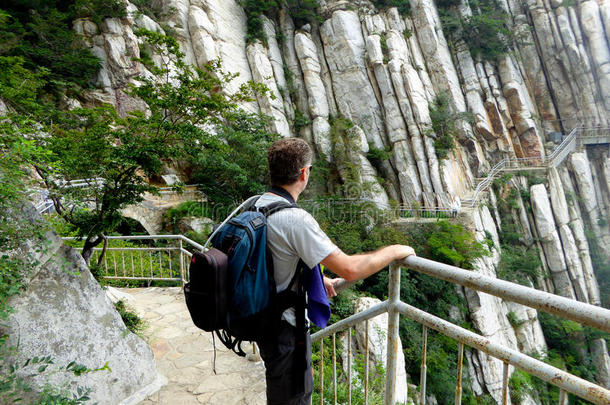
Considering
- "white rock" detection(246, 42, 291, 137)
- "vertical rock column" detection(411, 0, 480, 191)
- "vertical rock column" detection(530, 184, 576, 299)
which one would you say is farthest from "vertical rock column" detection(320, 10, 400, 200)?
"vertical rock column" detection(530, 184, 576, 299)

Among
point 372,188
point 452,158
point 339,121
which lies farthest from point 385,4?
point 372,188

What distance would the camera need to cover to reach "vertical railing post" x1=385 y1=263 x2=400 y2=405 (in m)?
1.42

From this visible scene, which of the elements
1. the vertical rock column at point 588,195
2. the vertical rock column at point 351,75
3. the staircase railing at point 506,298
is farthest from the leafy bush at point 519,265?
the staircase railing at point 506,298

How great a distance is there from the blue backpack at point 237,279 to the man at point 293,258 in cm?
6

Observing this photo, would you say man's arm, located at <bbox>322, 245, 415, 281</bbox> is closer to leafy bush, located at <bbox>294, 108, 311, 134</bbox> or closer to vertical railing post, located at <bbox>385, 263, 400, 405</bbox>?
vertical railing post, located at <bbox>385, 263, 400, 405</bbox>

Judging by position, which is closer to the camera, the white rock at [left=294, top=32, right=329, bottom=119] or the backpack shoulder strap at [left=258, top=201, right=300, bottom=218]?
the backpack shoulder strap at [left=258, top=201, right=300, bottom=218]

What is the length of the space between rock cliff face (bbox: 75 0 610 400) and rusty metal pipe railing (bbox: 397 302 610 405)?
14.9m

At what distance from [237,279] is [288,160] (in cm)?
63

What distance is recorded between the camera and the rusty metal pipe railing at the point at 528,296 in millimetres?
789

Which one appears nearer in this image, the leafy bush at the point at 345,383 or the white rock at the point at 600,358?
the leafy bush at the point at 345,383

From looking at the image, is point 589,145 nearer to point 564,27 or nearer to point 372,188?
point 564,27

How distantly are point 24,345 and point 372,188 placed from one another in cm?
1465

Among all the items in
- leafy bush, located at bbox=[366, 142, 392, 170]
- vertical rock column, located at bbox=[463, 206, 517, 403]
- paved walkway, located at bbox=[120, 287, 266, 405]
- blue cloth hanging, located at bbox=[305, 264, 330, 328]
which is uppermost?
leafy bush, located at bbox=[366, 142, 392, 170]

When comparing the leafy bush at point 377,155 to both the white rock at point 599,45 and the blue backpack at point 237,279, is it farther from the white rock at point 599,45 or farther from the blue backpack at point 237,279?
the blue backpack at point 237,279
